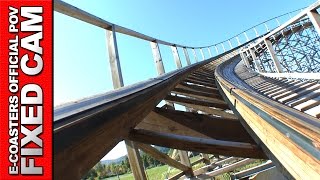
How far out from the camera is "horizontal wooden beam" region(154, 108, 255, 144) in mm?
2400

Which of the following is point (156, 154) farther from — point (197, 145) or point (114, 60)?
point (197, 145)

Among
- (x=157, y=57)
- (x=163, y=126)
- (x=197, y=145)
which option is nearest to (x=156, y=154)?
(x=163, y=126)

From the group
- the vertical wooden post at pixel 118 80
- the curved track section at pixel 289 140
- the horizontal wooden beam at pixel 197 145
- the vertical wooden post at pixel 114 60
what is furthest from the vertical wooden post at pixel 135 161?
the curved track section at pixel 289 140

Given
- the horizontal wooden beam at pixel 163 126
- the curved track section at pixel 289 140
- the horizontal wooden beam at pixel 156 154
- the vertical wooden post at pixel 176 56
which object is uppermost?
the vertical wooden post at pixel 176 56

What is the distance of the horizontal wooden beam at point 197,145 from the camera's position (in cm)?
192

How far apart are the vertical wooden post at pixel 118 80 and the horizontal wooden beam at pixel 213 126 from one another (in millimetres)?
471

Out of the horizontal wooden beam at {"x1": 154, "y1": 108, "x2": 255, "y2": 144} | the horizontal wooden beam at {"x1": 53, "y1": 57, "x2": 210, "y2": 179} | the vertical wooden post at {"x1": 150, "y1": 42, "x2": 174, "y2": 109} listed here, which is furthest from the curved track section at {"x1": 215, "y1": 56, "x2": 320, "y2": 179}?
the vertical wooden post at {"x1": 150, "y1": 42, "x2": 174, "y2": 109}

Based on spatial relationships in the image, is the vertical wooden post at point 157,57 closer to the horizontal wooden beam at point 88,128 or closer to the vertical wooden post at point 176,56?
the vertical wooden post at point 176,56

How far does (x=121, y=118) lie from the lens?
→ 5.58ft

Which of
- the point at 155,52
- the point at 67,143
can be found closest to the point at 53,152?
the point at 67,143

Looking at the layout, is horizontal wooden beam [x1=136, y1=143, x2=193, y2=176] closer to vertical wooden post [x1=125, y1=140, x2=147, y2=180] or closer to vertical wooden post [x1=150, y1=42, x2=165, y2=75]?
vertical wooden post [x1=125, y1=140, x2=147, y2=180]

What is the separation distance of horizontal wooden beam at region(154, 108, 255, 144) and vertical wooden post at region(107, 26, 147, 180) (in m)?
0.47

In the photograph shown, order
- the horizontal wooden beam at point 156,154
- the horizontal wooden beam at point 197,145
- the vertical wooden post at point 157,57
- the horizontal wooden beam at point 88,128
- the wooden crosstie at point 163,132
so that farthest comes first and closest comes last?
the vertical wooden post at point 157,57, the horizontal wooden beam at point 156,154, the horizontal wooden beam at point 197,145, the wooden crosstie at point 163,132, the horizontal wooden beam at point 88,128

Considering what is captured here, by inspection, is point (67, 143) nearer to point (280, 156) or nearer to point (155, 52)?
point (280, 156)
